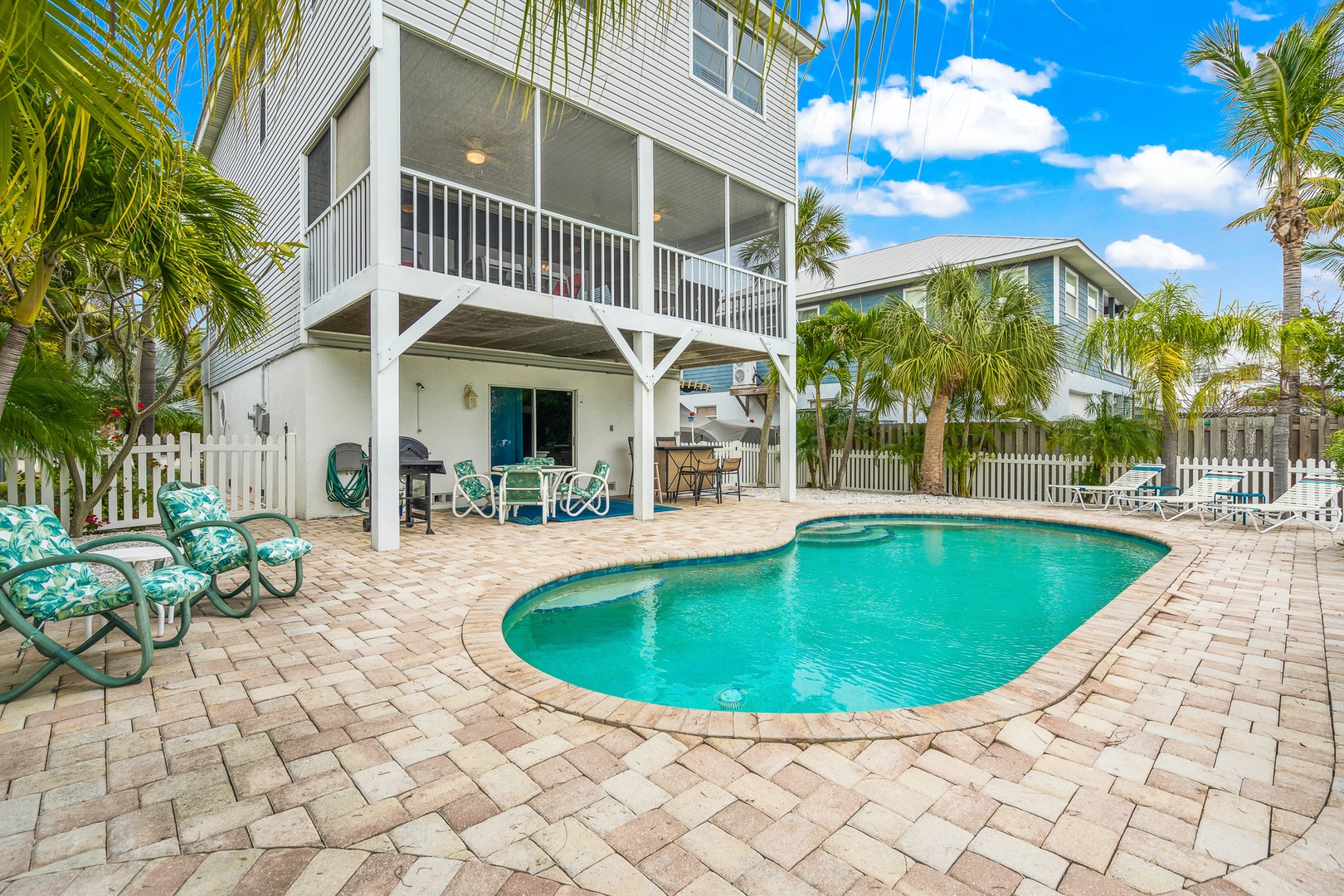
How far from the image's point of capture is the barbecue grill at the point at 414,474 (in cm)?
736

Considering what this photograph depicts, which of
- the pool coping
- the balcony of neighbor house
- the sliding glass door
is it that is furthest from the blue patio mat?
the pool coping

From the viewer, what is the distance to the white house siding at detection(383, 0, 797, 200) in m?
6.72

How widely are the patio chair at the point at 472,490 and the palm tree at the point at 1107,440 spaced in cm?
966

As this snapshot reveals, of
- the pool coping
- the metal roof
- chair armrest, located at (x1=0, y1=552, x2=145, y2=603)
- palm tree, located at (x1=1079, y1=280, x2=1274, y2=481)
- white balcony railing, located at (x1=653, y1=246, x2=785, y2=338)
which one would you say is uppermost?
the metal roof

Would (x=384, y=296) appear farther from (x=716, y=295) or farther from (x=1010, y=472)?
(x=1010, y=472)

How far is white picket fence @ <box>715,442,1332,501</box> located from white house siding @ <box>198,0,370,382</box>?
7.71 meters

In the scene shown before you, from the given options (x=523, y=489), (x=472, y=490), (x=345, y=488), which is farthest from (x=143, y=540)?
(x=345, y=488)

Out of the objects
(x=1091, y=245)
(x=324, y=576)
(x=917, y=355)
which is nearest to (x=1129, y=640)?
(x=324, y=576)

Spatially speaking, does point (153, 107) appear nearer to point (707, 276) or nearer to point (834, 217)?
point (707, 276)

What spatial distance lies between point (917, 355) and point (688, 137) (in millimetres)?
5558

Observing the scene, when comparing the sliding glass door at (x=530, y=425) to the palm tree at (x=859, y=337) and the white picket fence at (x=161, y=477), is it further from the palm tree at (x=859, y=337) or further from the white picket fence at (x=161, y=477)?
the palm tree at (x=859, y=337)

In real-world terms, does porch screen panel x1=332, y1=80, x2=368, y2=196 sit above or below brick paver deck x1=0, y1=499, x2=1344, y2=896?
above

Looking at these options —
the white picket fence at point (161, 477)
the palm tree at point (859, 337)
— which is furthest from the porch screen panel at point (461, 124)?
the palm tree at point (859, 337)

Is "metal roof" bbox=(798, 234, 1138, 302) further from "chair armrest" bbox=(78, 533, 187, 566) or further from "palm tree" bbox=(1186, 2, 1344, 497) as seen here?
"chair armrest" bbox=(78, 533, 187, 566)
